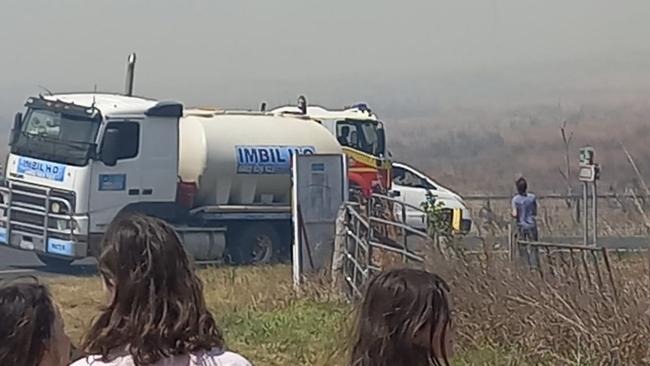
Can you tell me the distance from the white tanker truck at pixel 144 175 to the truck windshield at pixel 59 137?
2 centimetres

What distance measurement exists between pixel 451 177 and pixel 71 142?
25052 millimetres

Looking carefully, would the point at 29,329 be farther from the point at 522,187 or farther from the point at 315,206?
the point at 522,187

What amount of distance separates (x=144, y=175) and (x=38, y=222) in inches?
81.4

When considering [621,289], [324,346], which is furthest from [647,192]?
[324,346]

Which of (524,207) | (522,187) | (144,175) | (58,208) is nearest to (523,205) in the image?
(524,207)

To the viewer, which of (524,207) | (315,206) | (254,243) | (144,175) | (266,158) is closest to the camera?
(315,206)

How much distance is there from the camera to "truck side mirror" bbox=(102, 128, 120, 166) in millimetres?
24281

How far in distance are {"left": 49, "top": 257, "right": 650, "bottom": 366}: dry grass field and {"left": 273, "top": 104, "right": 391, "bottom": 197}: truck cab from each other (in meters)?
12.5

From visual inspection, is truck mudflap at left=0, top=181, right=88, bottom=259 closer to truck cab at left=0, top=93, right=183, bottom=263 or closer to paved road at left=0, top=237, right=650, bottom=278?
truck cab at left=0, top=93, right=183, bottom=263

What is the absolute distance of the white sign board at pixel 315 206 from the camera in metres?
19.2

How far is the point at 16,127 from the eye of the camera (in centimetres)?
2530

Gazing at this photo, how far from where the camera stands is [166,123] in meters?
24.9

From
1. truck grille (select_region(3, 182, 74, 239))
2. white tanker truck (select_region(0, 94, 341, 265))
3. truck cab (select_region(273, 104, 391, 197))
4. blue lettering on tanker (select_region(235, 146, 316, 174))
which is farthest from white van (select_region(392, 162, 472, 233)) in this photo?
truck grille (select_region(3, 182, 74, 239))

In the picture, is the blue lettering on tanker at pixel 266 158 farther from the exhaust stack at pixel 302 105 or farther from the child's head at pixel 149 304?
the child's head at pixel 149 304
